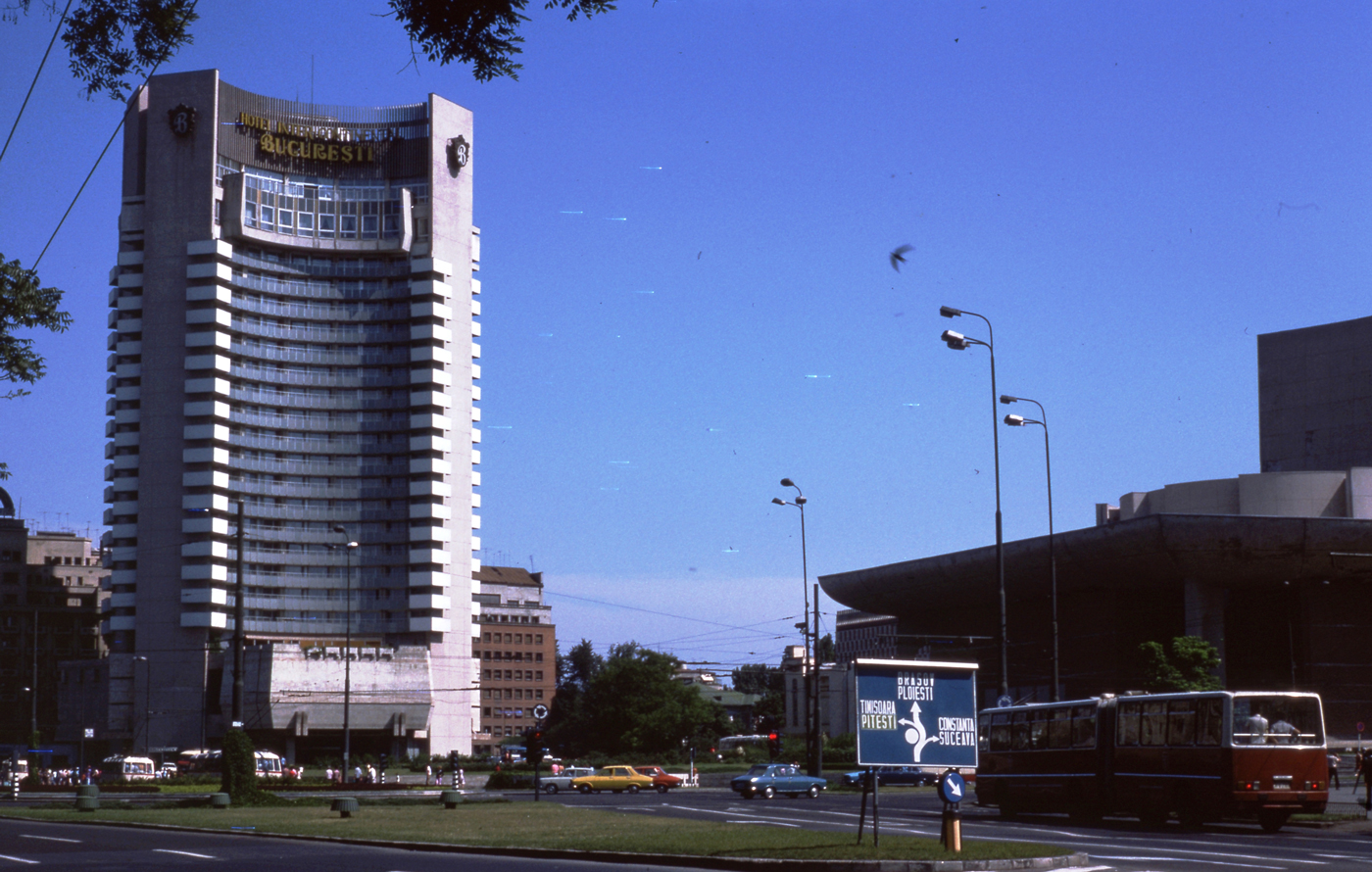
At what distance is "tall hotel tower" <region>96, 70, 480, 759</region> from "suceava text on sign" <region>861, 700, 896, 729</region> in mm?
96301

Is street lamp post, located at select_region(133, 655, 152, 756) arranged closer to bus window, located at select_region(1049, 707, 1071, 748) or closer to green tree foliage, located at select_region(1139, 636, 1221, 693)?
green tree foliage, located at select_region(1139, 636, 1221, 693)

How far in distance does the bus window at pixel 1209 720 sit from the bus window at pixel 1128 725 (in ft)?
7.71

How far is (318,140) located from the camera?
413 ft

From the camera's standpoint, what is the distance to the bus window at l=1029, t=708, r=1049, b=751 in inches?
1368

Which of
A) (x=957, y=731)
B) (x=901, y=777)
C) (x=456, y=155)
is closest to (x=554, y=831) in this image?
(x=957, y=731)

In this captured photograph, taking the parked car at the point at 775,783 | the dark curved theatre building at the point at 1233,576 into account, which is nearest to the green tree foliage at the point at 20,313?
the parked car at the point at 775,783

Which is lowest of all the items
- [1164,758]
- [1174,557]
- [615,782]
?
[615,782]

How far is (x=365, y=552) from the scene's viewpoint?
4820 inches

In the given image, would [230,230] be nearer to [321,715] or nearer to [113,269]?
[113,269]

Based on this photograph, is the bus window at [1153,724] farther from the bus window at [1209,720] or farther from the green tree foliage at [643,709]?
the green tree foliage at [643,709]

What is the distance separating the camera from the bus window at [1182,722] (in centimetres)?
2941

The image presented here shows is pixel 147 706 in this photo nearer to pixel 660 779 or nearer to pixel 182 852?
pixel 660 779

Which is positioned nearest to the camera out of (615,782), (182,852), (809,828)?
(182,852)

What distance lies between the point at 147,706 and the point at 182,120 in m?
48.4
